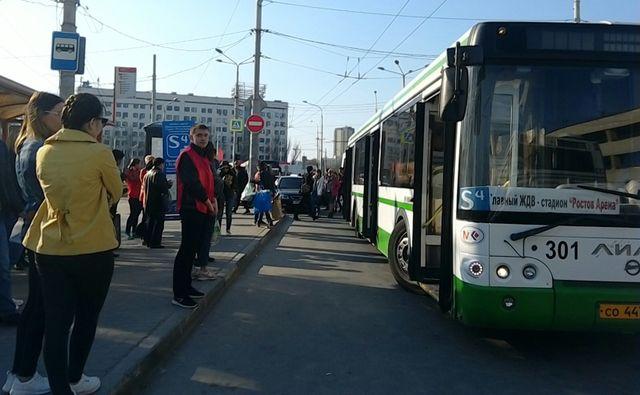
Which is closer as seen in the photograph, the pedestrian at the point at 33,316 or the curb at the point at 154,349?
the pedestrian at the point at 33,316

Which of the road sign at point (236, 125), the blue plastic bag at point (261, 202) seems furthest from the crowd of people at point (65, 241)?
the road sign at point (236, 125)

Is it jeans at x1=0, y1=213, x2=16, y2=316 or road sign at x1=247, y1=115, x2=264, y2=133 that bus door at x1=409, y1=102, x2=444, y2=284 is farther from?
road sign at x1=247, y1=115, x2=264, y2=133

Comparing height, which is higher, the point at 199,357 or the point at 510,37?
the point at 510,37

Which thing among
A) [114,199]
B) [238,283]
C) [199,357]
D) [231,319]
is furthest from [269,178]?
[114,199]

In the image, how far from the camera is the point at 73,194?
3.40 metres

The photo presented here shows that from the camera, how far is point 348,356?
538 centimetres

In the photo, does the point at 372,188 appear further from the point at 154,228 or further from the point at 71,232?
the point at 71,232

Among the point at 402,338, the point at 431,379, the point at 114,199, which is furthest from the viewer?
the point at 402,338

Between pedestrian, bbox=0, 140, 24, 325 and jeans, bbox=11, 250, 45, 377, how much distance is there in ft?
5.87

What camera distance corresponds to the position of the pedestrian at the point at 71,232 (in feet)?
11.2

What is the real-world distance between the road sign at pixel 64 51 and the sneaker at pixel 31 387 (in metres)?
6.26

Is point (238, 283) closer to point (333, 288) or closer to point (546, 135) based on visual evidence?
point (333, 288)

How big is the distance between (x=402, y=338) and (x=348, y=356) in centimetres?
87

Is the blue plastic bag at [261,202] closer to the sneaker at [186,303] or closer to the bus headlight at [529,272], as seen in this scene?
the sneaker at [186,303]
